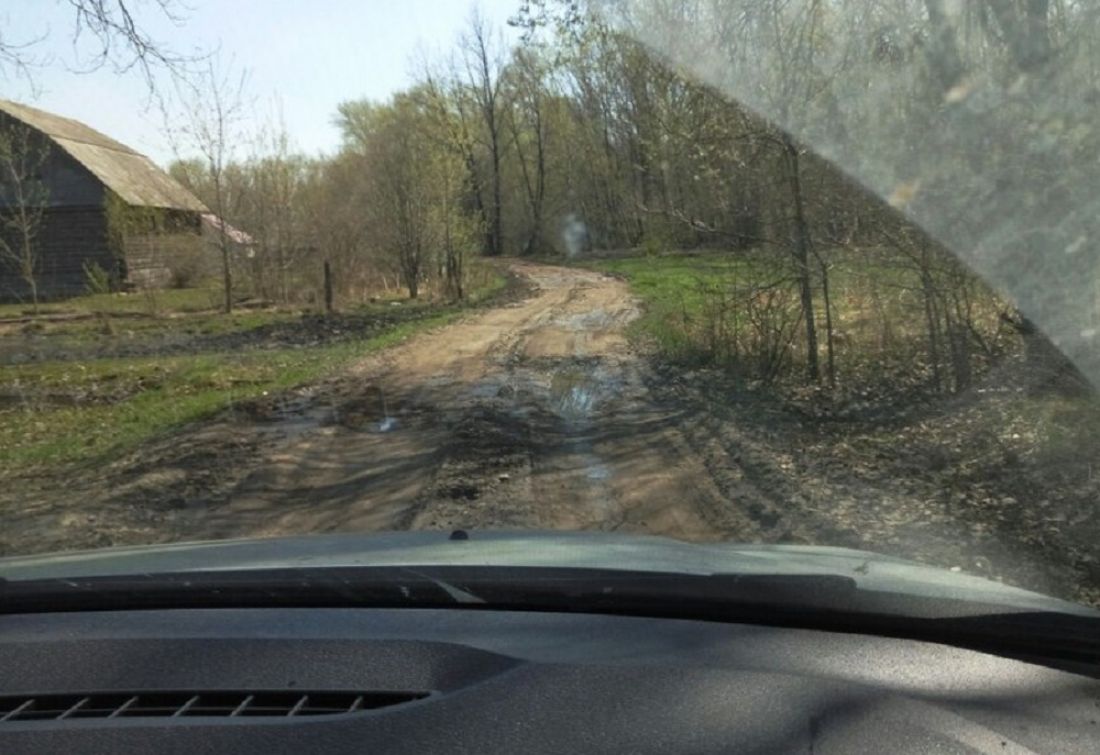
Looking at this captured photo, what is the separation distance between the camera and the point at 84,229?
35.8m

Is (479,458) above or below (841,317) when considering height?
below

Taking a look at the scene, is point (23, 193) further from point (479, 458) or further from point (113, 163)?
point (479, 458)

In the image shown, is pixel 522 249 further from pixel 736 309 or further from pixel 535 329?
pixel 736 309

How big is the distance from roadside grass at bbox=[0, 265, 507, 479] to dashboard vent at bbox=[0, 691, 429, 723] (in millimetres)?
8169

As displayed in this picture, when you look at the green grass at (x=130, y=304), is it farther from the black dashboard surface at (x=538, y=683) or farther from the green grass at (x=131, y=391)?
the black dashboard surface at (x=538, y=683)

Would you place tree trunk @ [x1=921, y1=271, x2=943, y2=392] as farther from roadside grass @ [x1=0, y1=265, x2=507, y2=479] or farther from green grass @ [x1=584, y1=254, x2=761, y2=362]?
roadside grass @ [x1=0, y1=265, x2=507, y2=479]

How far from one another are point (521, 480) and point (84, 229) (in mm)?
32061

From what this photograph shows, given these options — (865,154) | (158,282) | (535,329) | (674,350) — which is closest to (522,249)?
(158,282)

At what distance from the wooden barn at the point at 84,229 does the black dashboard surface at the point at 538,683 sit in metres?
33.3

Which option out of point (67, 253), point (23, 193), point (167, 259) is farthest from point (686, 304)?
point (67, 253)

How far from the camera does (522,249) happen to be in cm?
7081

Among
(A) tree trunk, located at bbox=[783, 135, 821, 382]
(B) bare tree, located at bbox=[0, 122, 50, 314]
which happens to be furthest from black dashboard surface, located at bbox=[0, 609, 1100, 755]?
(B) bare tree, located at bbox=[0, 122, 50, 314]

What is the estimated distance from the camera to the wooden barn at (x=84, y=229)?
34.2 m

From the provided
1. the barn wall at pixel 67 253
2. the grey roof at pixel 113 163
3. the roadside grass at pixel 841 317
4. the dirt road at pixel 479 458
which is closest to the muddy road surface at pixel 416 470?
the dirt road at pixel 479 458
